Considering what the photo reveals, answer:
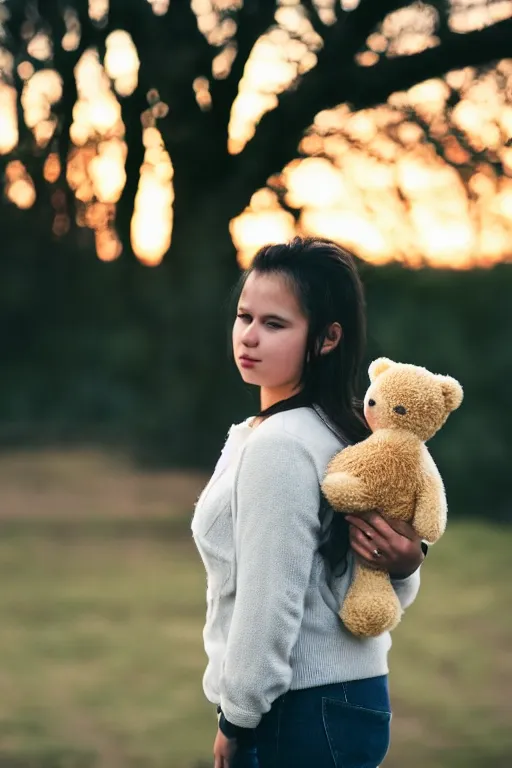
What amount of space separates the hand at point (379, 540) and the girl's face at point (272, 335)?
0.28m

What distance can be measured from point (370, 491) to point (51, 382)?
10.2 m

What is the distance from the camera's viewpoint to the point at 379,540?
1.82 meters

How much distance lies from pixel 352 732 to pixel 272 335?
669mm

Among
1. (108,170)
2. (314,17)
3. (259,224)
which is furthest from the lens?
(108,170)

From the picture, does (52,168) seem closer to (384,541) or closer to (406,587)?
(406,587)

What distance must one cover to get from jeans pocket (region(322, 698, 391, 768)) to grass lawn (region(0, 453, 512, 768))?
2.25 meters

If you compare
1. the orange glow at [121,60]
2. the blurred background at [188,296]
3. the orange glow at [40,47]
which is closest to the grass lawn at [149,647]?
the blurred background at [188,296]

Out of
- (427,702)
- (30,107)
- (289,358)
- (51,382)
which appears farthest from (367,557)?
(51,382)

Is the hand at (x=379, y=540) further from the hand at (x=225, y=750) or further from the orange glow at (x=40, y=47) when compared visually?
the orange glow at (x=40, y=47)

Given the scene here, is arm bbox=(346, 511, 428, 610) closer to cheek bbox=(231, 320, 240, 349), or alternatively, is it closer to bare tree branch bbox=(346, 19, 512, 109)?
cheek bbox=(231, 320, 240, 349)

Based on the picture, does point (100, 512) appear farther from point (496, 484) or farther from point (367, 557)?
point (367, 557)

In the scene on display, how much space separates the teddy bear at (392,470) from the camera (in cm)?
179

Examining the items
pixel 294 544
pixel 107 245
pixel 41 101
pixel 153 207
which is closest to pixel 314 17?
pixel 153 207

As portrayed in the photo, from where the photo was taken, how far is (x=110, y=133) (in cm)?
975
